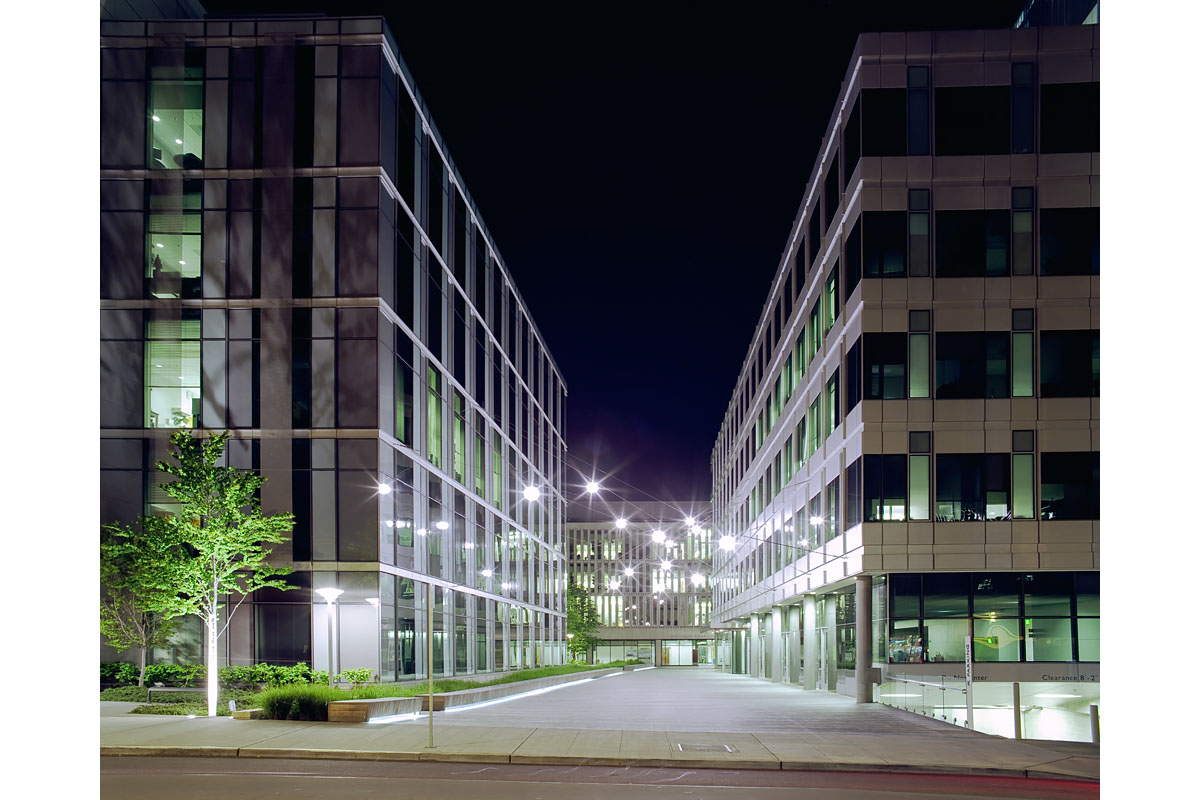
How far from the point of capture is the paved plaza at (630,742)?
16.6 metres

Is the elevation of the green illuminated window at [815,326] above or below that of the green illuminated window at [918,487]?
above

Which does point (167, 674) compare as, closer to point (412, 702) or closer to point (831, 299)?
point (412, 702)

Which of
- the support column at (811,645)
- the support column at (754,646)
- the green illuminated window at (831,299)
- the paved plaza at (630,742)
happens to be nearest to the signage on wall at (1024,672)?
the paved plaza at (630,742)

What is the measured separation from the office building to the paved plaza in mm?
120432

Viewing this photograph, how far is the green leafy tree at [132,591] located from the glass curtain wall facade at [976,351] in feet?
71.4

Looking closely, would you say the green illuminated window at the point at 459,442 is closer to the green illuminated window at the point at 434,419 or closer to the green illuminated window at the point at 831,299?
the green illuminated window at the point at 434,419

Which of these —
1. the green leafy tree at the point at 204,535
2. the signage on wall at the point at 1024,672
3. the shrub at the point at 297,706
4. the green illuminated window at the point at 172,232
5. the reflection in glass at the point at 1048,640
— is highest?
the green illuminated window at the point at 172,232

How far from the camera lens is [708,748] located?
1822 cm

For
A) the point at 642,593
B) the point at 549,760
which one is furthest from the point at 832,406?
the point at 642,593

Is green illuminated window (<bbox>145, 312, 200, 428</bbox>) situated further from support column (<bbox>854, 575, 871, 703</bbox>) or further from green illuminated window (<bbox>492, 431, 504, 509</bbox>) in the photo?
support column (<bbox>854, 575, 871, 703</bbox>)

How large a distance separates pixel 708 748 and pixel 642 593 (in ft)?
442

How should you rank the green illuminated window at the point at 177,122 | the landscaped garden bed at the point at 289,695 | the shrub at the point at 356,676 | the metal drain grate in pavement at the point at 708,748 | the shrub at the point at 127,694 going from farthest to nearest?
the green illuminated window at the point at 177,122 → the shrub at the point at 356,676 → the shrub at the point at 127,694 → the landscaped garden bed at the point at 289,695 → the metal drain grate in pavement at the point at 708,748
